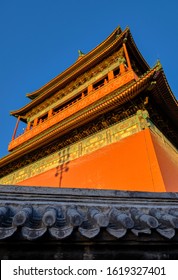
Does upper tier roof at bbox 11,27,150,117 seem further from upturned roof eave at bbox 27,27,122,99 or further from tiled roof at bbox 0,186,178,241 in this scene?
tiled roof at bbox 0,186,178,241

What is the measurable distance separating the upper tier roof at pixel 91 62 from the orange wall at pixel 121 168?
5.18 metres

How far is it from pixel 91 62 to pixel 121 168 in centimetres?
642

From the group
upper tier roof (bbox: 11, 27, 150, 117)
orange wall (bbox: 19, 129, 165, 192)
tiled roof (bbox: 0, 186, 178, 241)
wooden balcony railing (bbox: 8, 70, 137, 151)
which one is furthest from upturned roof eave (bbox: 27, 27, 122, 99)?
tiled roof (bbox: 0, 186, 178, 241)

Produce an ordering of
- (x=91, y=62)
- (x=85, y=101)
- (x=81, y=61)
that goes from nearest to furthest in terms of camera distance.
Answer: (x=85, y=101) < (x=91, y=62) < (x=81, y=61)

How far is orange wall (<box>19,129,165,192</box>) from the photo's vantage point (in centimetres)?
549

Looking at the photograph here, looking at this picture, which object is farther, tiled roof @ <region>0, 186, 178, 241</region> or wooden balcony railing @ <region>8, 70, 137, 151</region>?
wooden balcony railing @ <region>8, 70, 137, 151</region>

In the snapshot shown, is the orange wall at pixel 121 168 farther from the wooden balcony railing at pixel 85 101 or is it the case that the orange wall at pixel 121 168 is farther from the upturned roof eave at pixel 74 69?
the upturned roof eave at pixel 74 69

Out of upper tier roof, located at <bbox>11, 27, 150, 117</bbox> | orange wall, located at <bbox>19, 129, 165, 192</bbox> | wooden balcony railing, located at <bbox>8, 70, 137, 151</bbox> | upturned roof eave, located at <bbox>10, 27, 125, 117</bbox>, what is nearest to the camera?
orange wall, located at <bbox>19, 129, 165, 192</bbox>

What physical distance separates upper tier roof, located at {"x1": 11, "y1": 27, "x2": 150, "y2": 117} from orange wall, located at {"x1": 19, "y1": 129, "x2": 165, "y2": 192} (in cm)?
518

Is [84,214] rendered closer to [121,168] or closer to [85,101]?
[121,168]

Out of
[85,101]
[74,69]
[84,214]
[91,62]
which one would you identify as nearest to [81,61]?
→ [74,69]

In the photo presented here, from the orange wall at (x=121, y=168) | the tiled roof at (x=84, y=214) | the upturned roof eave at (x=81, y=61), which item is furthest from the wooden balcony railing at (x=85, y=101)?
the tiled roof at (x=84, y=214)

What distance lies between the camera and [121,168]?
6.09 m
